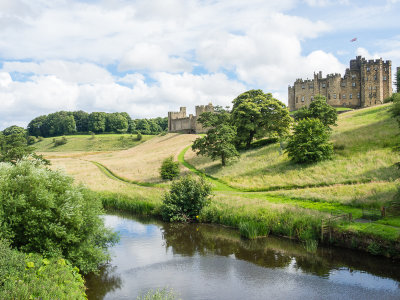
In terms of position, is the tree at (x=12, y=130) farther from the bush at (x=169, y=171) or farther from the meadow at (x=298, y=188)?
the bush at (x=169, y=171)

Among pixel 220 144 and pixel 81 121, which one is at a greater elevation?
pixel 81 121

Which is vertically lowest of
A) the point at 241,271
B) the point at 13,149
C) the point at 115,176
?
the point at 241,271

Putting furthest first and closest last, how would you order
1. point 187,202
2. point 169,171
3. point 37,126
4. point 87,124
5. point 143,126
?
point 37,126 → point 87,124 → point 143,126 → point 169,171 → point 187,202

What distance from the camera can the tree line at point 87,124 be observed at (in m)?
143

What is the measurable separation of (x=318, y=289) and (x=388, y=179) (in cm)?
1852

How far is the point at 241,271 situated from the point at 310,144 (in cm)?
2429

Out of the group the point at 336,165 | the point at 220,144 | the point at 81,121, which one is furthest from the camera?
the point at 81,121

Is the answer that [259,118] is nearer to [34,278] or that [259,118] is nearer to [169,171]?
[169,171]

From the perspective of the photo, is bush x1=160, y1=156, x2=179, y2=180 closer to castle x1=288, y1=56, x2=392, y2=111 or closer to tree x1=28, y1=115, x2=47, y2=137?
castle x1=288, y1=56, x2=392, y2=111

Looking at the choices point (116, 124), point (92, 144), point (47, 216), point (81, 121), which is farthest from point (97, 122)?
point (47, 216)

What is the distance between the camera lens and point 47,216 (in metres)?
17.4

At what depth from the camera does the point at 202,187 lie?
31047mm

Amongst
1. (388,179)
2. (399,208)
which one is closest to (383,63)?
(388,179)

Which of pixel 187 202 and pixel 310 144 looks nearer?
pixel 187 202
